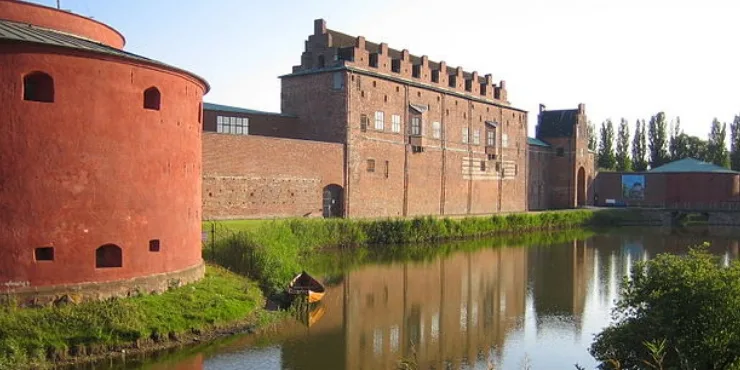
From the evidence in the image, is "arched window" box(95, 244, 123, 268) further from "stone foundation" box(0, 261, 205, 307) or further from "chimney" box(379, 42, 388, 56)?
"chimney" box(379, 42, 388, 56)

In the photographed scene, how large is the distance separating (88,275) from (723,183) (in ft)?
151

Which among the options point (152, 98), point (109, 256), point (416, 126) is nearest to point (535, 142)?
point (416, 126)

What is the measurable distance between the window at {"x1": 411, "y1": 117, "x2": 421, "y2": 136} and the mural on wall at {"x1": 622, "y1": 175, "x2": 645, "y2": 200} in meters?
23.7

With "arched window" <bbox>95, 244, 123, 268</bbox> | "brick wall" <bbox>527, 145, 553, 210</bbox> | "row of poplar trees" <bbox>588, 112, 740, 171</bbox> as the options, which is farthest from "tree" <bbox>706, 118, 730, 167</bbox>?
"arched window" <bbox>95, 244, 123, 268</bbox>

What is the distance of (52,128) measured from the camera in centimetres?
1161

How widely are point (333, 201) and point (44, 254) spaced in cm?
1796

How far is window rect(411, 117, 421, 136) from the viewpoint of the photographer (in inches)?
1318

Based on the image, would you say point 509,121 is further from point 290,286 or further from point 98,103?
point 98,103

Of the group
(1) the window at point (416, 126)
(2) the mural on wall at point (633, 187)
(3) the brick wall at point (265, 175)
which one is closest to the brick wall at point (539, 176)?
(2) the mural on wall at point (633, 187)

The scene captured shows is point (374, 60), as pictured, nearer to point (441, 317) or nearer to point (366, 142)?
point (366, 142)

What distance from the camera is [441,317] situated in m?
15.7

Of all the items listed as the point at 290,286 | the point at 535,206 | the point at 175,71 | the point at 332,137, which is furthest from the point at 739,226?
the point at 175,71

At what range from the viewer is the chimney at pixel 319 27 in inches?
1224

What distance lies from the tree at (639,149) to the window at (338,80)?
1614 inches
